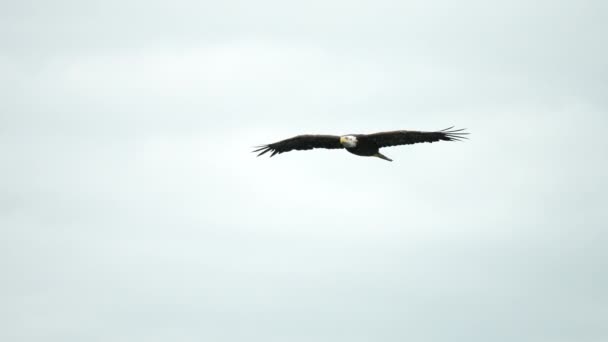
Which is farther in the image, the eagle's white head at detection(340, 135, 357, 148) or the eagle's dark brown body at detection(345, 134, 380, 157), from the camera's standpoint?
the eagle's dark brown body at detection(345, 134, 380, 157)

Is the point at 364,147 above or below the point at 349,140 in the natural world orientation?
below

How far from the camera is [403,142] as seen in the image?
64.2 meters

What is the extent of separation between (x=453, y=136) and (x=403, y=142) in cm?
219

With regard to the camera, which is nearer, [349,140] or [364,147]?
[349,140]

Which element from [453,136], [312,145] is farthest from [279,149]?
[453,136]

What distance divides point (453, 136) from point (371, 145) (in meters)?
3.26

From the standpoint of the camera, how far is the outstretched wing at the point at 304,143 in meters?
65.4

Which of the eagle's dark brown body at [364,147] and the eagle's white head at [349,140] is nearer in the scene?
the eagle's white head at [349,140]

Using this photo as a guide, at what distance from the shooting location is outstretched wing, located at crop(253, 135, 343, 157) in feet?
214

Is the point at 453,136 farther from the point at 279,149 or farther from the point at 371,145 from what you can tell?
the point at 279,149

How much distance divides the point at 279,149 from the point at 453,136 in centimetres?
749

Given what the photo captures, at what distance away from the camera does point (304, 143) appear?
2601 inches

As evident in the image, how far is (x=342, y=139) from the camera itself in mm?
64000

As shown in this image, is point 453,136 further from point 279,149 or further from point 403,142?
point 279,149
